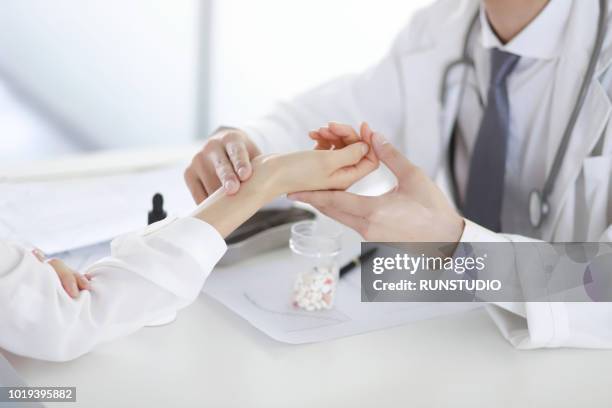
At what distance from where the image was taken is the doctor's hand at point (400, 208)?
102 centimetres

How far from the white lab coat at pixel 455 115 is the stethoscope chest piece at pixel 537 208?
0.02 meters

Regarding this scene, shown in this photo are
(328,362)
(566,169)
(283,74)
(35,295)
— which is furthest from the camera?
(283,74)

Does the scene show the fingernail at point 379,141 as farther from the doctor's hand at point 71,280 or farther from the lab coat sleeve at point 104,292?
the doctor's hand at point 71,280

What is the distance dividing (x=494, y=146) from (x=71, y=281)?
0.77 meters

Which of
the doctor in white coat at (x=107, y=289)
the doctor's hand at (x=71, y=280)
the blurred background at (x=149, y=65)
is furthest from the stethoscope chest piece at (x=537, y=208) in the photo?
the blurred background at (x=149, y=65)

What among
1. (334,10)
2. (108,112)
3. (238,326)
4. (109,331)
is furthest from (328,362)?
(108,112)

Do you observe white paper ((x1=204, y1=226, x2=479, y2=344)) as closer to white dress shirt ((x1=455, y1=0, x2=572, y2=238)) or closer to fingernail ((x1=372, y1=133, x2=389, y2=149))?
fingernail ((x1=372, y1=133, x2=389, y2=149))

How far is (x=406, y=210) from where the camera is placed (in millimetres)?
1019

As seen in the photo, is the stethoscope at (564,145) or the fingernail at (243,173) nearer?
the fingernail at (243,173)

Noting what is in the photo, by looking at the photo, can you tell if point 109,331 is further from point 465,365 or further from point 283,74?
point 283,74

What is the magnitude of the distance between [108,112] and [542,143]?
8.78 feet

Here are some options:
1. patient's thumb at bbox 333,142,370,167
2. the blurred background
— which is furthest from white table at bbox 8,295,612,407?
the blurred background

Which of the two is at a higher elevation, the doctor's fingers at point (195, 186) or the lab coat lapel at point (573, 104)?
the lab coat lapel at point (573, 104)

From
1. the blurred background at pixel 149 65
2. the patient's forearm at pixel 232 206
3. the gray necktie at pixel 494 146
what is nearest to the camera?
the patient's forearm at pixel 232 206
